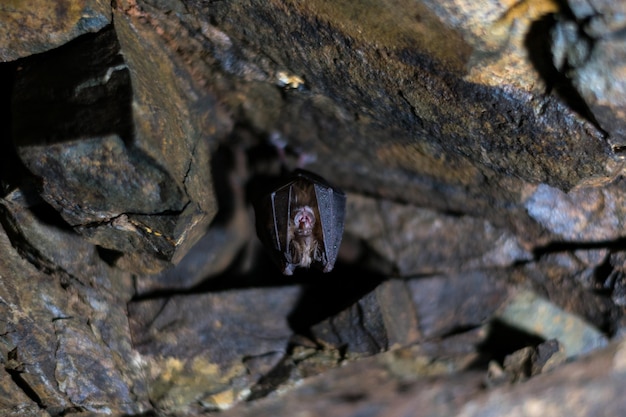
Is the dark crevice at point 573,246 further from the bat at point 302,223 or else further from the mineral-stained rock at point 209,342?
the mineral-stained rock at point 209,342

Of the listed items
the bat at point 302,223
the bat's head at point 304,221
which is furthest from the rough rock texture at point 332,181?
the bat's head at point 304,221

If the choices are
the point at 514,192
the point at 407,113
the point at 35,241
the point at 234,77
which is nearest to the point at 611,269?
the point at 514,192

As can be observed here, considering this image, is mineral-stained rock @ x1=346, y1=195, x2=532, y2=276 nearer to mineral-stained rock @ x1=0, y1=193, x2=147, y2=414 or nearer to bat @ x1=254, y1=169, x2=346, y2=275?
bat @ x1=254, y1=169, x2=346, y2=275

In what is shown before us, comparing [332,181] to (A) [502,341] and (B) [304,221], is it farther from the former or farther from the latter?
(A) [502,341]

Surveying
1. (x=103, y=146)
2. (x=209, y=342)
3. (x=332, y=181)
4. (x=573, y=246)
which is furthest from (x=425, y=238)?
(x=103, y=146)

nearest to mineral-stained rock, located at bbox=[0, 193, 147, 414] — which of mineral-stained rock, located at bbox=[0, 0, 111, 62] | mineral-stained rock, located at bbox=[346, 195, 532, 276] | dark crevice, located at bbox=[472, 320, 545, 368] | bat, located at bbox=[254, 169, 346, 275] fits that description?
mineral-stained rock, located at bbox=[0, 0, 111, 62]

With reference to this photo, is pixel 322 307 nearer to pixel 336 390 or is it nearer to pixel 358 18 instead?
pixel 336 390
